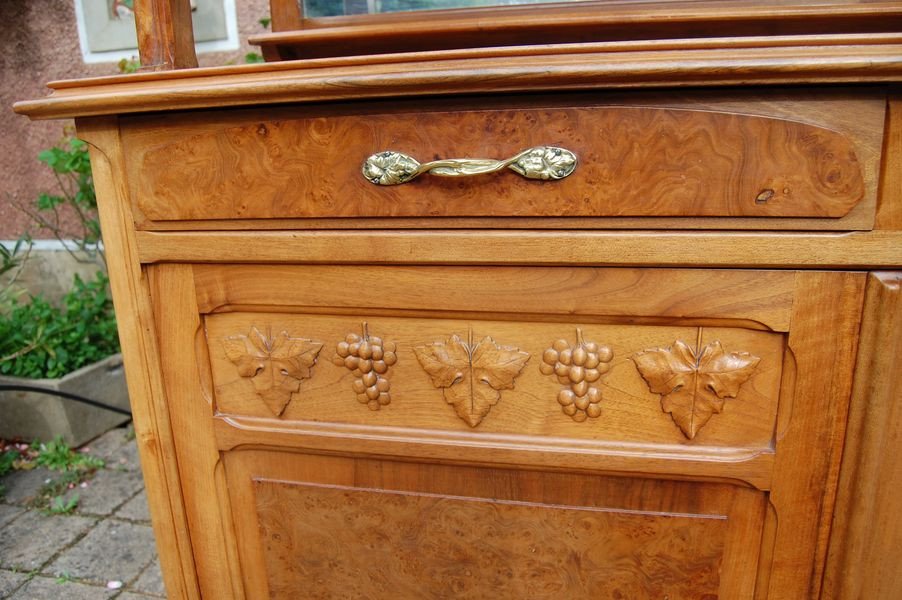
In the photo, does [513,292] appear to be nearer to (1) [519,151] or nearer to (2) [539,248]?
(2) [539,248]

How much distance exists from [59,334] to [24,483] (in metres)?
0.44

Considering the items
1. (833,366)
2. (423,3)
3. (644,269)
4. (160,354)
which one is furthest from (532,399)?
(423,3)

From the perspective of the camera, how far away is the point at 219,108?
0.70m

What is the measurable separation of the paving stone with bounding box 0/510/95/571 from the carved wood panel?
36.2 inches

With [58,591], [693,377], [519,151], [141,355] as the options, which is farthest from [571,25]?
[58,591]

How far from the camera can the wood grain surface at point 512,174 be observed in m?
0.61

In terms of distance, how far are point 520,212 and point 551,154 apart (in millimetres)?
73

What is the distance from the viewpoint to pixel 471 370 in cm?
74

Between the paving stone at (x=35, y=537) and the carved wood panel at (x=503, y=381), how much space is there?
3.02 feet

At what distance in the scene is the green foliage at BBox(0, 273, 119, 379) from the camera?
1727mm

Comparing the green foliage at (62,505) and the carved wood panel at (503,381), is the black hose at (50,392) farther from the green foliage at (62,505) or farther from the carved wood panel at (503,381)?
the carved wood panel at (503,381)

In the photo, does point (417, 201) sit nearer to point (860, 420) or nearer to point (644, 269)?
point (644, 269)

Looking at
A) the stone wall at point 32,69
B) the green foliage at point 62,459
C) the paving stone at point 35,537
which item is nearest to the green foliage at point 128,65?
the stone wall at point 32,69

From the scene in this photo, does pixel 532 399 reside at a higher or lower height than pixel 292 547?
higher
